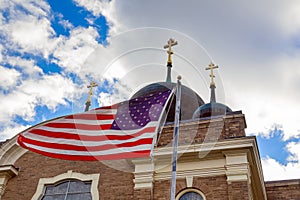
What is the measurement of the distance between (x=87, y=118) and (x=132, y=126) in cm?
145

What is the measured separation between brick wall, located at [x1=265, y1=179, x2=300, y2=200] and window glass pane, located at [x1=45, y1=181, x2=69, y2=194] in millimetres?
7440

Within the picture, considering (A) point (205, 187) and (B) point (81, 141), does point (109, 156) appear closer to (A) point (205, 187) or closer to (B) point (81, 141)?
(B) point (81, 141)

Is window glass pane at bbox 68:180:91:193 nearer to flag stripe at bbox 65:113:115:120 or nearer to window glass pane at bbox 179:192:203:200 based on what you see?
flag stripe at bbox 65:113:115:120

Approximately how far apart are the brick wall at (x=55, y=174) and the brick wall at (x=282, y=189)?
5922 millimetres

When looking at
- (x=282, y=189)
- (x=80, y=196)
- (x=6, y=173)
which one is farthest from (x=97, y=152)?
(x=282, y=189)

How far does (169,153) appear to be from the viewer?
430 inches

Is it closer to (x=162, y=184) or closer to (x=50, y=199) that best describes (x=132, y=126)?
(x=162, y=184)

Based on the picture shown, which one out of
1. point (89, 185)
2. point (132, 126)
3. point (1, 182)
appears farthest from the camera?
point (1, 182)

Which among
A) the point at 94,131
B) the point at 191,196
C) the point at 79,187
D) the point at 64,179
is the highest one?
the point at 94,131

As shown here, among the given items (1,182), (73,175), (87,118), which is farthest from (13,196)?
(87,118)

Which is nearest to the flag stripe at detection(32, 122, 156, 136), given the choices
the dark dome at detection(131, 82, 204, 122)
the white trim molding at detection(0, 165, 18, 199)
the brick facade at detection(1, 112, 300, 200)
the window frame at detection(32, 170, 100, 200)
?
the brick facade at detection(1, 112, 300, 200)

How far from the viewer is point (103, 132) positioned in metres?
10.1

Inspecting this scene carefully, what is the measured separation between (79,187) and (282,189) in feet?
24.7

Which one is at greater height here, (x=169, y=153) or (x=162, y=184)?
(x=169, y=153)
